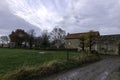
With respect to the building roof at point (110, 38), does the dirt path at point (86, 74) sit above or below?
below

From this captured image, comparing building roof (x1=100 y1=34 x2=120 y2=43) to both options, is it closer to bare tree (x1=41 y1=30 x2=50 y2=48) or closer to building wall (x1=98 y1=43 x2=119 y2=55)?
building wall (x1=98 y1=43 x2=119 y2=55)

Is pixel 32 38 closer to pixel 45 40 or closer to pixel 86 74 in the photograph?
pixel 45 40

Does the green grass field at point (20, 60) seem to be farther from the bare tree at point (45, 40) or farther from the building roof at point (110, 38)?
the bare tree at point (45, 40)

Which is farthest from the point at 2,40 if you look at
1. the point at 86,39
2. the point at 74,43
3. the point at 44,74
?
the point at 44,74

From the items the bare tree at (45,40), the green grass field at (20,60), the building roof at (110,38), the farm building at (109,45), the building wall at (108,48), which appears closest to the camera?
the green grass field at (20,60)

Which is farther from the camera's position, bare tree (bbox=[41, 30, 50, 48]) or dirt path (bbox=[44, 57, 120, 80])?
bare tree (bbox=[41, 30, 50, 48])

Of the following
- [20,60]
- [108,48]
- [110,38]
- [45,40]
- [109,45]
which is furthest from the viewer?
[45,40]

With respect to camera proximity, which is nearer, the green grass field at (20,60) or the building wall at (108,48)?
the green grass field at (20,60)

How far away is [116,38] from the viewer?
6312cm

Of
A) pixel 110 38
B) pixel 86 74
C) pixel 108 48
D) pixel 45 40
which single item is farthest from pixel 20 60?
pixel 45 40

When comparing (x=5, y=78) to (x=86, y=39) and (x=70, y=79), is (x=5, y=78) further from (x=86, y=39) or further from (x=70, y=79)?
(x=86, y=39)

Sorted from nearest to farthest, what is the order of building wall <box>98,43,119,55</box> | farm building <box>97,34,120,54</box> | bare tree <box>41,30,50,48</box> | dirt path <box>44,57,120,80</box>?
dirt path <box>44,57,120,80</box>, building wall <box>98,43,119,55</box>, farm building <box>97,34,120,54</box>, bare tree <box>41,30,50,48</box>

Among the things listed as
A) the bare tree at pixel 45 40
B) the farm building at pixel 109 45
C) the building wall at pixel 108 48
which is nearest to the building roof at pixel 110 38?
the farm building at pixel 109 45

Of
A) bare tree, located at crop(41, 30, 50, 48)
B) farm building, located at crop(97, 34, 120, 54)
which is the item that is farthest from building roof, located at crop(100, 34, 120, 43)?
bare tree, located at crop(41, 30, 50, 48)
